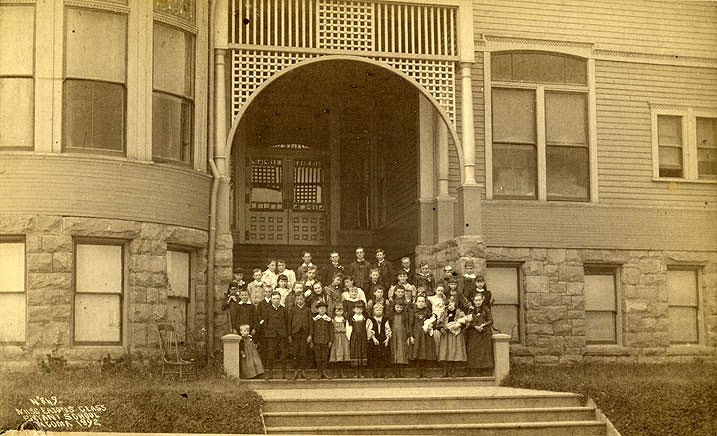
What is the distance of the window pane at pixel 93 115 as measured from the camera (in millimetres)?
15281

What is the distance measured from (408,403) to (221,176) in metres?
5.23

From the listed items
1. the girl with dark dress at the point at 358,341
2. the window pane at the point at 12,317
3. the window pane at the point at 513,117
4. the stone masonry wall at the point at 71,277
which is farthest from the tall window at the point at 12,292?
the window pane at the point at 513,117

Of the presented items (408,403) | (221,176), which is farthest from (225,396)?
(221,176)

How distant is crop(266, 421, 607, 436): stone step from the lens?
43.0 feet

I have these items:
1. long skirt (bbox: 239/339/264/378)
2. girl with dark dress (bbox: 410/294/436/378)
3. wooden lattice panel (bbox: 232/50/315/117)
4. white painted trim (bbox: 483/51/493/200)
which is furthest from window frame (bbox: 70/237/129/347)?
white painted trim (bbox: 483/51/493/200)

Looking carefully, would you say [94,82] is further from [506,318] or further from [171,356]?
[506,318]

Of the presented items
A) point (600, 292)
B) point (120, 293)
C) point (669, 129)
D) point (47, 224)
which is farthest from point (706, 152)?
point (47, 224)

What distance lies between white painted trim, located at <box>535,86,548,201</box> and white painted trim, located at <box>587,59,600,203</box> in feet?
2.78

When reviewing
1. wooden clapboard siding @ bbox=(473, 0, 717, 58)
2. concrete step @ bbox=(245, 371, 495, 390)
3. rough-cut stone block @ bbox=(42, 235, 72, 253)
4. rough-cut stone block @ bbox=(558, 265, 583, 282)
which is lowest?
concrete step @ bbox=(245, 371, 495, 390)

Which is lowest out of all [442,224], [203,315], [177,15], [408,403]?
[408,403]

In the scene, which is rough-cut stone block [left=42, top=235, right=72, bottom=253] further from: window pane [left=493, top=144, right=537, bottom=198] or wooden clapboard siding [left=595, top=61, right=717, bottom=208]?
wooden clapboard siding [left=595, top=61, right=717, bottom=208]

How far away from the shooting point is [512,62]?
19469 millimetres

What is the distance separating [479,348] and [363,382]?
1957 millimetres

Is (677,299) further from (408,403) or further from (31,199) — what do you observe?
(31,199)
